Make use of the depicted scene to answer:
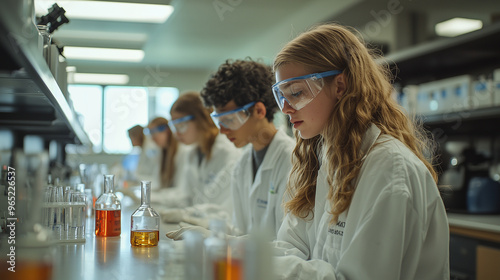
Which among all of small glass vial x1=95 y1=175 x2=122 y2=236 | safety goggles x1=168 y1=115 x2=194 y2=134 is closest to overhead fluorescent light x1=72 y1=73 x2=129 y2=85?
safety goggles x1=168 y1=115 x2=194 y2=134

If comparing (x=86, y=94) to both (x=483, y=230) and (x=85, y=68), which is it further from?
(x=483, y=230)

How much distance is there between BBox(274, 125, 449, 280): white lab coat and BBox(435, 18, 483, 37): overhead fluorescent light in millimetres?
2513

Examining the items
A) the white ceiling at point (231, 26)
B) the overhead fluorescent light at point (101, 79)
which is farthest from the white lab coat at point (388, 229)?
the overhead fluorescent light at point (101, 79)

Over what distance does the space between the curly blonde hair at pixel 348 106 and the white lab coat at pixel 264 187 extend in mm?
610

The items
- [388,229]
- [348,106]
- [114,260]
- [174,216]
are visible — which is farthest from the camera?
[174,216]

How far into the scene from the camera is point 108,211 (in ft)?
5.86

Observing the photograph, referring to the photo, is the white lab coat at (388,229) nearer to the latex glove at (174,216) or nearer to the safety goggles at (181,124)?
the latex glove at (174,216)

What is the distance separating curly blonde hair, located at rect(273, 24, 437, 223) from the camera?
1403 mm

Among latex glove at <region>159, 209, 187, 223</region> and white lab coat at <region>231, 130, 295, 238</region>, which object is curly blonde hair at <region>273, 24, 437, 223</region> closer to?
white lab coat at <region>231, 130, 295, 238</region>

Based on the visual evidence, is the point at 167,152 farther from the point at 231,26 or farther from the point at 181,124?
the point at 231,26

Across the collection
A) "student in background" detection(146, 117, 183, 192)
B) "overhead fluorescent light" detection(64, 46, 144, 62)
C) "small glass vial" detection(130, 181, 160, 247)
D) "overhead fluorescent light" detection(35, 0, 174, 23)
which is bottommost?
"small glass vial" detection(130, 181, 160, 247)

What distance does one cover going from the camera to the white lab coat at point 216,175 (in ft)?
11.1

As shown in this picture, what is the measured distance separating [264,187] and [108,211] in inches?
34.8

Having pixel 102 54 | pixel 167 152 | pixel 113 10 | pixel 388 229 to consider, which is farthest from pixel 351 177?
pixel 102 54
